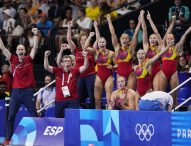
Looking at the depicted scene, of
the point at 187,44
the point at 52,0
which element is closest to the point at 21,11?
the point at 52,0

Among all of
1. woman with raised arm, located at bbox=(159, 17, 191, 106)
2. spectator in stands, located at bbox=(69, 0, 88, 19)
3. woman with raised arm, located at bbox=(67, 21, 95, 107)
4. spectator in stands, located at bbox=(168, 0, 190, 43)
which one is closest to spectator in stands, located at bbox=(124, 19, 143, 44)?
spectator in stands, located at bbox=(168, 0, 190, 43)

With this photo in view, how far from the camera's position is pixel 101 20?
78.8ft

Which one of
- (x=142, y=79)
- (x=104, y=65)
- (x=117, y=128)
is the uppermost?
(x=104, y=65)

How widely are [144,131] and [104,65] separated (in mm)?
5603

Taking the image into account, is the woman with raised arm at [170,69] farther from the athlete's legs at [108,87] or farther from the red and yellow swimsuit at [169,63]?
the athlete's legs at [108,87]

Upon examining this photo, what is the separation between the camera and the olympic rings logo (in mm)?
14805

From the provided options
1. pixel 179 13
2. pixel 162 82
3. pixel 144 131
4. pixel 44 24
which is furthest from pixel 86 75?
pixel 144 131

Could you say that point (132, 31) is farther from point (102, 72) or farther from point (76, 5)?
point (76, 5)

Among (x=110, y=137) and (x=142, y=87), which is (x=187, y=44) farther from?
(x=110, y=137)

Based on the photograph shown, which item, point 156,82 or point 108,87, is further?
point 108,87

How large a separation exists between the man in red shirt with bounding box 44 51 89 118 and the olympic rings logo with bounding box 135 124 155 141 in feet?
13.5

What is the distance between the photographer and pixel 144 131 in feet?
49.0

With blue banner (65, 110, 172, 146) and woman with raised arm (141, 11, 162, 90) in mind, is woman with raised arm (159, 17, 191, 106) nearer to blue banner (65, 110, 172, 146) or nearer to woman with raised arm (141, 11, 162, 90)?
woman with raised arm (141, 11, 162, 90)

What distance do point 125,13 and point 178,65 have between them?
11.0 ft
